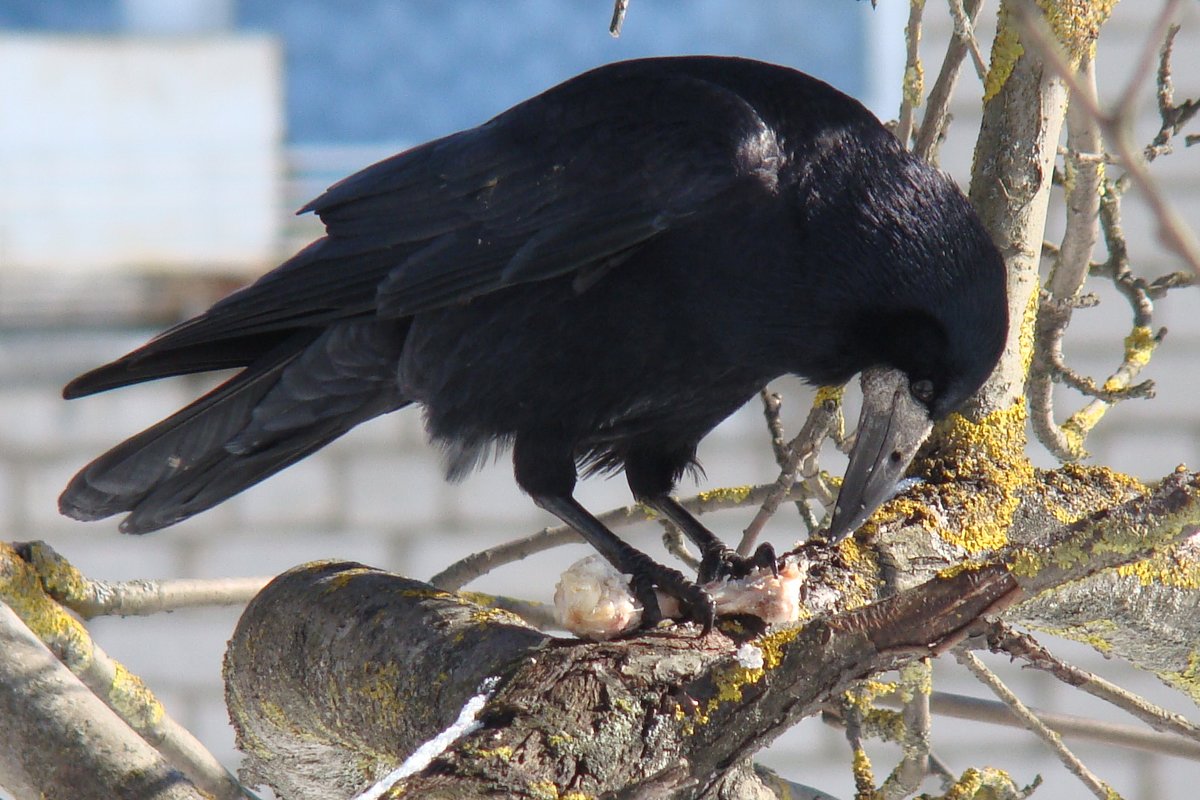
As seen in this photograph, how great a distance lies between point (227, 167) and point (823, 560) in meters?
3.05

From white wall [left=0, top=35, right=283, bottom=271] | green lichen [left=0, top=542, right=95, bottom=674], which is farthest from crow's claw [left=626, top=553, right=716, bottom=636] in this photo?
white wall [left=0, top=35, right=283, bottom=271]

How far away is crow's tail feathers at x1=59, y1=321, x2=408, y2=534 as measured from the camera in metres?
2.07

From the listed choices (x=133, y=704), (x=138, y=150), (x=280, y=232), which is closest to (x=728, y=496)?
(x=133, y=704)

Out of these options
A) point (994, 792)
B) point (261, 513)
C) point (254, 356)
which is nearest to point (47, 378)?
point (261, 513)

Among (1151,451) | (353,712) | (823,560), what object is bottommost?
(353,712)

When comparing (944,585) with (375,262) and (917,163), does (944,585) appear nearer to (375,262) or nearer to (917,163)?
(917,163)

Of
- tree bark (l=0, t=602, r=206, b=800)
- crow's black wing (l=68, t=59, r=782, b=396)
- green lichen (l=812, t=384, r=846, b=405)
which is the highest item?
crow's black wing (l=68, t=59, r=782, b=396)

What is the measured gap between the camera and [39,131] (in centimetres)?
408

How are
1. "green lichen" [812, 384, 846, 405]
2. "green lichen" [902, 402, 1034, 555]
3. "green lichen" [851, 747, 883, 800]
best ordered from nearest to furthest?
"green lichen" [851, 747, 883, 800] → "green lichen" [902, 402, 1034, 555] → "green lichen" [812, 384, 846, 405]

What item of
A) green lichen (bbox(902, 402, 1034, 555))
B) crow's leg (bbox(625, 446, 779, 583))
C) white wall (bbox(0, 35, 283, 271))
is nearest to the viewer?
green lichen (bbox(902, 402, 1034, 555))

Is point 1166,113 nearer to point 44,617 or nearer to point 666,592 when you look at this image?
point 666,592

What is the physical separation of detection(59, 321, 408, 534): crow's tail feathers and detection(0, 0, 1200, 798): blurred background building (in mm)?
1738

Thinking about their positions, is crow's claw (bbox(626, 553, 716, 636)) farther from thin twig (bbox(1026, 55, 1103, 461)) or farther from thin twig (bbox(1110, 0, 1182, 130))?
thin twig (bbox(1110, 0, 1182, 130))

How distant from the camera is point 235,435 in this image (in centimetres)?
213
